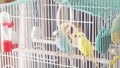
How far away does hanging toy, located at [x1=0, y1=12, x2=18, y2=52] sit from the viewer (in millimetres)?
1602

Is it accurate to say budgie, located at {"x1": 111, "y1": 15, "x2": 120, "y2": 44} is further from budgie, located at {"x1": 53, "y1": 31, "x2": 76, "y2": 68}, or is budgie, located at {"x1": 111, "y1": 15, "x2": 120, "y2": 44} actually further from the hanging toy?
the hanging toy

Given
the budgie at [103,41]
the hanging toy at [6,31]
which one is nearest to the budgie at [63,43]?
the budgie at [103,41]

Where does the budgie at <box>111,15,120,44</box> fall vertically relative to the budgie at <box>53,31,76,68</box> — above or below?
above

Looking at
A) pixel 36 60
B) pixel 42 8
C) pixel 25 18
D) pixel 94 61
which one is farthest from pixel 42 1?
pixel 94 61

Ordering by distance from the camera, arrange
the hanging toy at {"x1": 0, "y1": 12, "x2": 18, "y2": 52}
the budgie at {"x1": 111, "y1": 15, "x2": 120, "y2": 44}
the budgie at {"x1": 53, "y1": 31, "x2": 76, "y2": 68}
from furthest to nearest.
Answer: the hanging toy at {"x1": 0, "y1": 12, "x2": 18, "y2": 52} → the budgie at {"x1": 53, "y1": 31, "x2": 76, "y2": 68} → the budgie at {"x1": 111, "y1": 15, "x2": 120, "y2": 44}

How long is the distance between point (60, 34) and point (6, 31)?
37 centimetres

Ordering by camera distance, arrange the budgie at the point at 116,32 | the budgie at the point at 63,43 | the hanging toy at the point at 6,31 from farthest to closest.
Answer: the hanging toy at the point at 6,31, the budgie at the point at 63,43, the budgie at the point at 116,32

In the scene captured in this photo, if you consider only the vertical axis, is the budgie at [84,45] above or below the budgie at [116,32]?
below

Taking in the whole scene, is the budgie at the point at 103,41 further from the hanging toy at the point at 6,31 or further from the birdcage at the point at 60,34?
the hanging toy at the point at 6,31

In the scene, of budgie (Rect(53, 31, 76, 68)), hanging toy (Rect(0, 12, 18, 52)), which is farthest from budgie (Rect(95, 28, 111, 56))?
hanging toy (Rect(0, 12, 18, 52))

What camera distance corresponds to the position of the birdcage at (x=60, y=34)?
137 cm

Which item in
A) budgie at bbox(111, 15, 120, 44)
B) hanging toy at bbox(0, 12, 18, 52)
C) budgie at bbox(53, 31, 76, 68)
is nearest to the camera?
budgie at bbox(111, 15, 120, 44)

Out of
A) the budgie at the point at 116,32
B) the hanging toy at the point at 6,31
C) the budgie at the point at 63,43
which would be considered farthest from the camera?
the hanging toy at the point at 6,31

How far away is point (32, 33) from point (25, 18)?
107 mm
